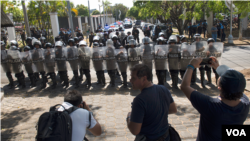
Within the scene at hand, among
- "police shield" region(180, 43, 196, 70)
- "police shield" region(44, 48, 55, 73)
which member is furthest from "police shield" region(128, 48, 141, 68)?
"police shield" region(44, 48, 55, 73)

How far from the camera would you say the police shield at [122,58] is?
7.41 m

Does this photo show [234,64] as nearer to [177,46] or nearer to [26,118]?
[177,46]

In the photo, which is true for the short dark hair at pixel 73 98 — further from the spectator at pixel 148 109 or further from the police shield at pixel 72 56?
the police shield at pixel 72 56

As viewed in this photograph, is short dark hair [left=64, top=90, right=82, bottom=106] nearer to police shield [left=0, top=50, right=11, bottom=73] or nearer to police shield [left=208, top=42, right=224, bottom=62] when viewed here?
police shield [left=208, top=42, right=224, bottom=62]

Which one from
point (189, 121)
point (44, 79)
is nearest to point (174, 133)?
point (189, 121)

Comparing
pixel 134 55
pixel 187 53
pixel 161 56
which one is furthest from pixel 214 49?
pixel 134 55

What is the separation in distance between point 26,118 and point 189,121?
4.12 metres

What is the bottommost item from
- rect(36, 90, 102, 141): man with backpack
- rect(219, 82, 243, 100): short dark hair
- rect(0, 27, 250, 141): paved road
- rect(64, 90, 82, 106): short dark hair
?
rect(0, 27, 250, 141): paved road

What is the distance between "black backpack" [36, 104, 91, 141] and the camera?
201 centimetres

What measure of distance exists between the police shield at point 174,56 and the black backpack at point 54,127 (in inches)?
220

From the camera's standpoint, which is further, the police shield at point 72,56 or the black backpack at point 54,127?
the police shield at point 72,56

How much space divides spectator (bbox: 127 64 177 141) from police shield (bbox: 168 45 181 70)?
193 inches

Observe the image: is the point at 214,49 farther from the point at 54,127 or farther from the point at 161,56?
the point at 54,127

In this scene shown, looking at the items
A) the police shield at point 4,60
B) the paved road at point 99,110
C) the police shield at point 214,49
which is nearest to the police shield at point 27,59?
the police shield at point 4,60
